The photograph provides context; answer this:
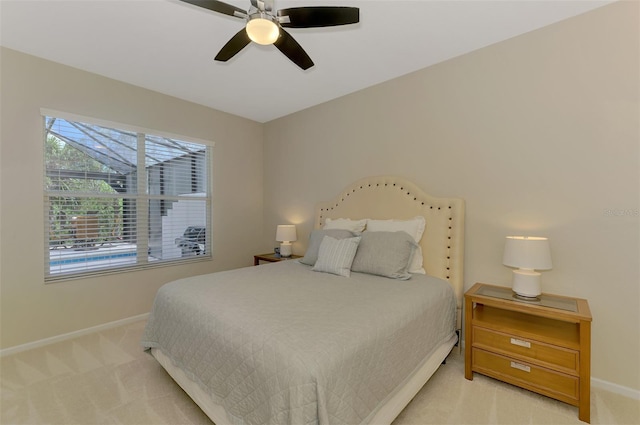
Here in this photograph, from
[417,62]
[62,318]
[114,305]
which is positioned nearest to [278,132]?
[417,62]

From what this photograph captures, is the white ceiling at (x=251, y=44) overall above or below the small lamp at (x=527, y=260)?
above

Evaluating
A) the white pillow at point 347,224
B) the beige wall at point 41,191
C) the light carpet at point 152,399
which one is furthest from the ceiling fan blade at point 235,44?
the light carpet at point 152,399

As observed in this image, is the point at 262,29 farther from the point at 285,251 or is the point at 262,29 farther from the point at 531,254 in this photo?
the point at 285,251

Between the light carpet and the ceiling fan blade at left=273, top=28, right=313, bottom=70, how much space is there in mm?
2386

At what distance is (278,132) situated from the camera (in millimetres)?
Result: 4395

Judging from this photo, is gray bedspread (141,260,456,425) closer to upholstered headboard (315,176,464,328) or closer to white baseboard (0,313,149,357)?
upholstered headboard (315,176,464,328)

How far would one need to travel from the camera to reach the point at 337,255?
2.57 meters

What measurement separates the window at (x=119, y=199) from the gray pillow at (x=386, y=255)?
2416 millimetres

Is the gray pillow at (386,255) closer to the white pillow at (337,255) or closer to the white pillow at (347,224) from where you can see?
the white pillow at (337,255)

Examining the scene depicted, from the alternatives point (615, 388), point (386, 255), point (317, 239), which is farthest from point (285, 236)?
point (615, 388)

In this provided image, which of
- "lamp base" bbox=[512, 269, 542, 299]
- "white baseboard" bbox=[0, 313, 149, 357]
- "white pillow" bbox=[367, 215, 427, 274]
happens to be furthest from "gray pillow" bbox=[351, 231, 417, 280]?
"white baseboard" bbox=[0, 313, 149, 357]

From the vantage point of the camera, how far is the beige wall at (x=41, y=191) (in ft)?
8.30

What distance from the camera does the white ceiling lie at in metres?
2.02

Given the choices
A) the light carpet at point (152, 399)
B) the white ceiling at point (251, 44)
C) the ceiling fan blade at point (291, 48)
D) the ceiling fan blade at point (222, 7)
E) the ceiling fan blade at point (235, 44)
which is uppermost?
the white ceiling at point (251, 44)
